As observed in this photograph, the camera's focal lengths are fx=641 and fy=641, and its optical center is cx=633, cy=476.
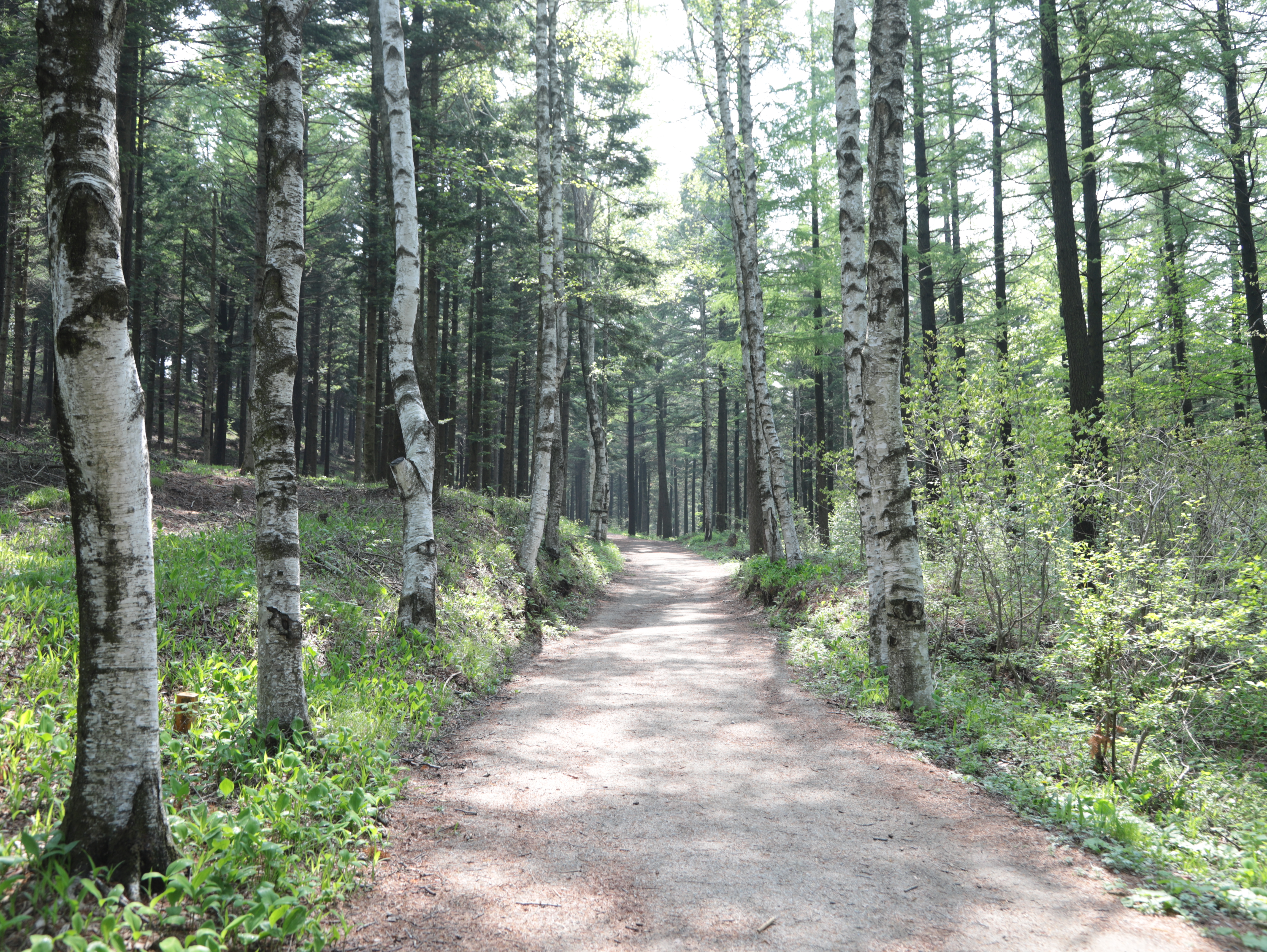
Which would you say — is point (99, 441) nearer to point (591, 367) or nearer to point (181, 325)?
point (591, 367)

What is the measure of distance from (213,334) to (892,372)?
73.0 feet

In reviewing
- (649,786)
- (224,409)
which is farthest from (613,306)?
(224,409)

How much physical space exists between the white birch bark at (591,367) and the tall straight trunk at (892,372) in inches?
412

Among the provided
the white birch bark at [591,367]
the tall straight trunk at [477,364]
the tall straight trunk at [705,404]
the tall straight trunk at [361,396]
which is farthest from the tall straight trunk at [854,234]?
the tall straight trunk at [705,404]

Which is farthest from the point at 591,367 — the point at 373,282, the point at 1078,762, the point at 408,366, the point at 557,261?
the point at 1078,762

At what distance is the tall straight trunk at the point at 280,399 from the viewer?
15.4 feet

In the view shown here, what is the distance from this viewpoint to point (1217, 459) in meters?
7.80

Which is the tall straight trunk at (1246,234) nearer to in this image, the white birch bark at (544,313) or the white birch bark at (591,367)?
the white birch bark at (544,313)

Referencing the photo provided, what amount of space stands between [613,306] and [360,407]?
9.65 m

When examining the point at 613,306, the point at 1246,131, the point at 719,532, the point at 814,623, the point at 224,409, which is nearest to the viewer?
the point at 814,623

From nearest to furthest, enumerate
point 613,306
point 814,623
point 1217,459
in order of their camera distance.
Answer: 1. point 1217,459
2. point 814,623
3. point 613,306

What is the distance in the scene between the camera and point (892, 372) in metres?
6.58

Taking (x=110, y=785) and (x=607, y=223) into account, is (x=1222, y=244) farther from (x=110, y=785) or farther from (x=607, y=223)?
(x=110, y=785)

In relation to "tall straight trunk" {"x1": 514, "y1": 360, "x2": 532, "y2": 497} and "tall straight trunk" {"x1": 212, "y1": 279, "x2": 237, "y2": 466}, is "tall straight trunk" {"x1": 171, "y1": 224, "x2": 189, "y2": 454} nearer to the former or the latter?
"tall straight trunk" {"x1": 212, "y1": 279, "x2": 237, "y2": 466}
